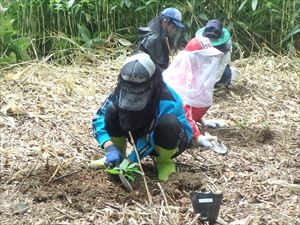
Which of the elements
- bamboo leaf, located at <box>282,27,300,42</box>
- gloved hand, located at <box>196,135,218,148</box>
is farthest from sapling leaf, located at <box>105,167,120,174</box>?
bamboo leaf, located at <box>282,27,300,42</box>

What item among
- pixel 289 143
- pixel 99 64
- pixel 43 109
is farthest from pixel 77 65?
pixel 289 143

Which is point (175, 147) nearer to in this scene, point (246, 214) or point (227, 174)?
point (227, 174)

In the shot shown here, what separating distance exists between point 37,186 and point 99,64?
2611mm

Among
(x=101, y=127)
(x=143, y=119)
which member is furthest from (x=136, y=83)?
(x=101, y=127)

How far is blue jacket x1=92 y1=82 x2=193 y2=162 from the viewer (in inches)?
119

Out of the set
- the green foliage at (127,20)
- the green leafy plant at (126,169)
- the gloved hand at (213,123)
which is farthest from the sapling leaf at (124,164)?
the green foliage at (127,20)

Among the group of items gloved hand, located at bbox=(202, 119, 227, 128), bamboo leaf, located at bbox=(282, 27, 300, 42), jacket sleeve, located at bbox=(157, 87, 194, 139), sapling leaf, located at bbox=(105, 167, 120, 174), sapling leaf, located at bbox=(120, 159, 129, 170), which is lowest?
bamboo leaf, located at bbox=(282, 27, 300, 42)

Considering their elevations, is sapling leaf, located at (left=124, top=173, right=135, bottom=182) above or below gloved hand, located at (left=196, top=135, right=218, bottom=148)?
above

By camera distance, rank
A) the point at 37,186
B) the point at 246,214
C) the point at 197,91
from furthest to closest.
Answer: the point at 197,91
the point at 37,186
the point at 246,214

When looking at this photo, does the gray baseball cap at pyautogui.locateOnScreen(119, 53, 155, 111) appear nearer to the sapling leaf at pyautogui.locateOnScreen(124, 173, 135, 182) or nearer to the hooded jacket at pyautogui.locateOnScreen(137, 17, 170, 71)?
the sapling leaf at pyautogui.locateOnScreen(124, 173, 135, 182)

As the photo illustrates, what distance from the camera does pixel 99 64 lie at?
543 cm

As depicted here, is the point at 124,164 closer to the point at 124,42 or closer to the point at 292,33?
the point at 124,42

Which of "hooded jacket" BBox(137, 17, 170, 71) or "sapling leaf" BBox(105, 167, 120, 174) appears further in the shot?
"hooded jacket" BBox(137, 17, 170, 71)

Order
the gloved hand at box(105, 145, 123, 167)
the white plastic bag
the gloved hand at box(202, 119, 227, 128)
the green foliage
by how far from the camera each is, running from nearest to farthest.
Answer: the gloved hand at box(105, 145, 123, 167), the white plastic bag, the gloved hand at box(202, 119, 227, 128), the green foliage
